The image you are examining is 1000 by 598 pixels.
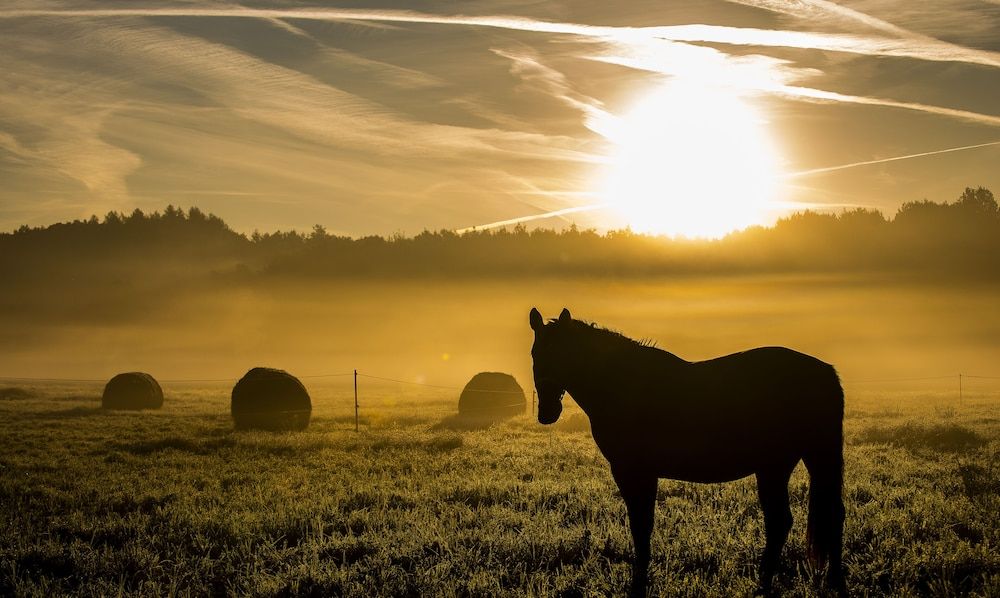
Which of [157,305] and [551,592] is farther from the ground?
[157,305]

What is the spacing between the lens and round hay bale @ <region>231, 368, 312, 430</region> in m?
23.9

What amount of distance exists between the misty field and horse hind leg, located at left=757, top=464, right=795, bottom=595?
21cm

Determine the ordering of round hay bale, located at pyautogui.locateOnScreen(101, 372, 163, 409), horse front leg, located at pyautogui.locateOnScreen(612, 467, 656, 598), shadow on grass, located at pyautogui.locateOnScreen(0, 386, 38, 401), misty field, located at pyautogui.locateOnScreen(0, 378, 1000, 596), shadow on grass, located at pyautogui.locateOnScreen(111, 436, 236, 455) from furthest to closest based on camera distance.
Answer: shadow on grass, located at pyautogui.locateOnScreen(0, 386, 38, 401) < round hay bale, located at pyautogui.locateOnScreen(101, 372, 163, 409) < shadow on grass, located at pyautogui.locateOnScreen(111, 436, 236, 455) < misty field, located at pyautogui.locateOnScreen(0, 378, 1000, 596) < horse front leg, located at pyautogui.locateOnScreen(612, 467, 656, 598)

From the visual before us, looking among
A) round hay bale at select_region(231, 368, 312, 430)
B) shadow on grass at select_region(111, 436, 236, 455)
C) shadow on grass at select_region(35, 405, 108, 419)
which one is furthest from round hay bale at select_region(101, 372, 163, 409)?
shadow on grass at select_region(111, 436, 236, 455)

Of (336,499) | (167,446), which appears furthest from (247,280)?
(336,499)

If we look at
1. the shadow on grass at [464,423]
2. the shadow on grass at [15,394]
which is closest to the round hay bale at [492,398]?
the shadow on grass at [464,423]

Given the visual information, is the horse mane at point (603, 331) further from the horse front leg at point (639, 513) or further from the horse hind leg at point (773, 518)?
the horse hind leg at point (773, 518)

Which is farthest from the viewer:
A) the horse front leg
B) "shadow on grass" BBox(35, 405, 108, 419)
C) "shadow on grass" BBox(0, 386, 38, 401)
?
"shadow on grass" BBox(0, 386, 38, 401)

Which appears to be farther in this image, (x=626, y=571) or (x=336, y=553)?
(x=336, y=553)

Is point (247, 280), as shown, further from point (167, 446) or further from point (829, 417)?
point (829, 417)

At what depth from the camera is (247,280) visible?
16362 centimetres

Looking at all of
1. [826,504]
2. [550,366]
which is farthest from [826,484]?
[550,366]

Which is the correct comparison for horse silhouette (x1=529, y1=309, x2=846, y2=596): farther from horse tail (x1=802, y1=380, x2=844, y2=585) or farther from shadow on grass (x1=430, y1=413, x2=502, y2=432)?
shadow on grass (x1=430, y1=413, x2=502, y2=432)

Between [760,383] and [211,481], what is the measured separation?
11410 mm
